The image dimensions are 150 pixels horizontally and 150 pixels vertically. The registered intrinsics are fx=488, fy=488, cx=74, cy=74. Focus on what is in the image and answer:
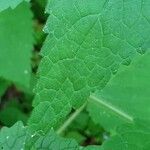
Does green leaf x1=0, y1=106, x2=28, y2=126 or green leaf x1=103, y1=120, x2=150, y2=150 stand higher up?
green leaf x1=103, y1=120, x2=150, y2=150

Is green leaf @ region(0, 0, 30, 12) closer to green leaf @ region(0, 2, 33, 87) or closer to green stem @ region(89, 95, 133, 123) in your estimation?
green stem @ region(89, 95, 133, 123)

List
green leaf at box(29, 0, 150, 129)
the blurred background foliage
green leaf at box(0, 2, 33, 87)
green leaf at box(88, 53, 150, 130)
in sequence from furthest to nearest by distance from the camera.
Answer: the blurred background foliage → green leaf at box(0, 2, 33, 87) → green leaf at box(88, 53, 150, 130) → green leaf at box(29, 0, 150, 129)

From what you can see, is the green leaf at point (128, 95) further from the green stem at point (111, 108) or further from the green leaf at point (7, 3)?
the green leaf at point (7, 3)

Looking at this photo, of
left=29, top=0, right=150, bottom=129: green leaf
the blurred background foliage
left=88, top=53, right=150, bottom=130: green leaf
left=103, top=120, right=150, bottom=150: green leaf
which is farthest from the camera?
the blurred background foliage

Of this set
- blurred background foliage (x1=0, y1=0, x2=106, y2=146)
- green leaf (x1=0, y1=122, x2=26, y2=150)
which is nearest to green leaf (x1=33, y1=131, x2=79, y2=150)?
green leaf (x1=0, y1=122, x2=26, y2=150)

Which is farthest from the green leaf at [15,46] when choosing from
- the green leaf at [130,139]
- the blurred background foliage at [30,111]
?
the green leaf at [130,139]

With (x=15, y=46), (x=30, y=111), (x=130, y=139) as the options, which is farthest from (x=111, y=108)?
(x=30, y=111)

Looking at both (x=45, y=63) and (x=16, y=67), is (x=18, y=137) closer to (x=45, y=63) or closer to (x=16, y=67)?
(x=45, y=63)
